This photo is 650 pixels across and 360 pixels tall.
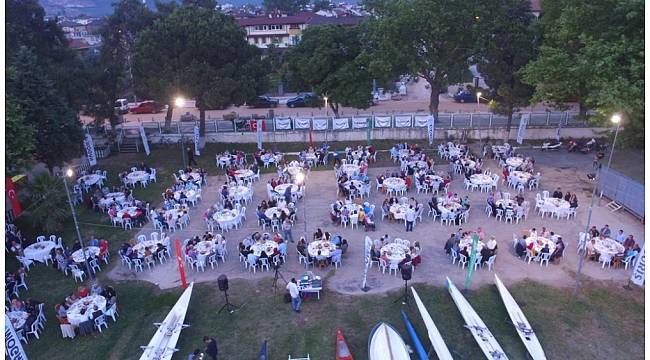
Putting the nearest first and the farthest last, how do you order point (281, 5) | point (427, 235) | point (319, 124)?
point (427, 235)
point (319, 124)
point (281, 5)

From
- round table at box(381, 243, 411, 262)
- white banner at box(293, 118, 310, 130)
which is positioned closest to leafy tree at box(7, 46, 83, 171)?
white banner at box(293, 118, 310, 130)

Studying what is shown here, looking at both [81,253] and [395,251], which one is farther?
[81,253]

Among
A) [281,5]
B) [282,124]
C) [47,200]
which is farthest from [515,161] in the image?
[281,5]

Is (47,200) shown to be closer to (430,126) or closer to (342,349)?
(342,349)

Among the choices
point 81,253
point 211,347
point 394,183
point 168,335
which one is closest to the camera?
point 211,347

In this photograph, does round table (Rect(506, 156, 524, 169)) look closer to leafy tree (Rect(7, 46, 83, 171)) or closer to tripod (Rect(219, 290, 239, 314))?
tripod (Rect(219, 290, 239, 314))

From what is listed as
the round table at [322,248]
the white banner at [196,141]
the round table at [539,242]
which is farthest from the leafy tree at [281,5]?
the round table at [539,242]

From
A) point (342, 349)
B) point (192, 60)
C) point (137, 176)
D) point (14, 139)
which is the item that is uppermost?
point (192, 60)

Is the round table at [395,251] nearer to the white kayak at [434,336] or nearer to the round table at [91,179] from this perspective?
the white kayak at [434,336]
